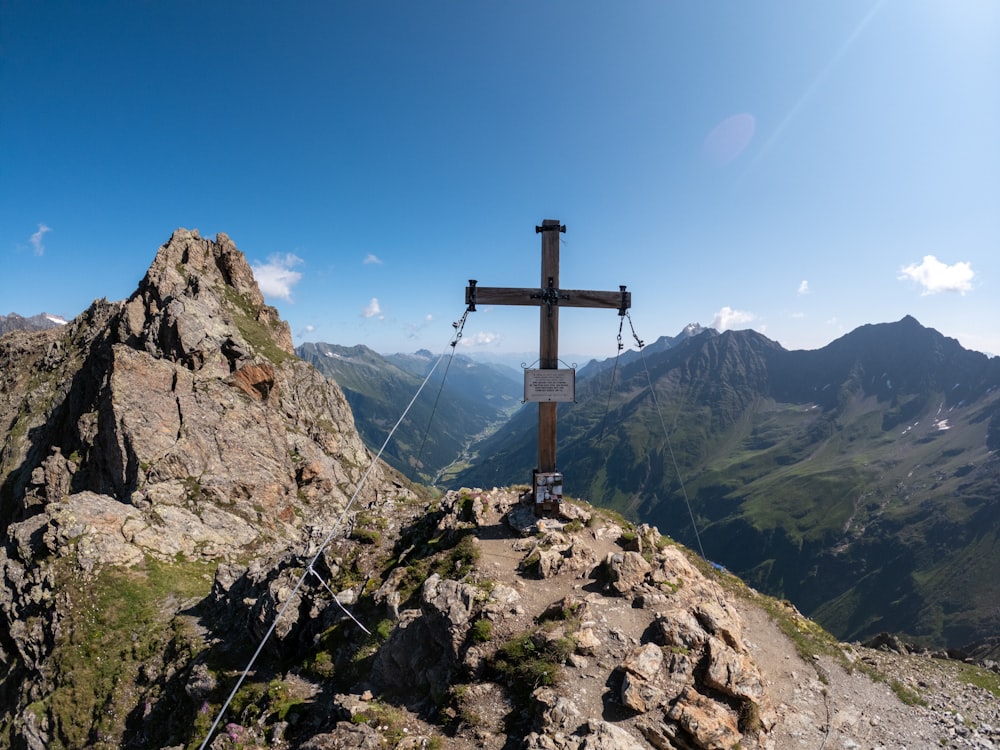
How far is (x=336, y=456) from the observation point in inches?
1900

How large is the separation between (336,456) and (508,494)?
3450 centimetres

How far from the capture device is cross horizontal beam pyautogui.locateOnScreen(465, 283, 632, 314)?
14914 millimetres

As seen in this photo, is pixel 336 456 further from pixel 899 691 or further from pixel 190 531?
pixel 899 691

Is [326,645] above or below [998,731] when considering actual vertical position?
above

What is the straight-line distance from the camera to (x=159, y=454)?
99.7ft

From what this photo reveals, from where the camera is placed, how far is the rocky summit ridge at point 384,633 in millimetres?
9391

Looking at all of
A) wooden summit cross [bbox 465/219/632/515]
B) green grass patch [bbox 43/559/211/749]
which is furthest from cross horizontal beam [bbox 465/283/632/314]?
green grass patch [bbox 43/559/211/749]

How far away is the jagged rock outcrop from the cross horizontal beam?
13176 millimetres

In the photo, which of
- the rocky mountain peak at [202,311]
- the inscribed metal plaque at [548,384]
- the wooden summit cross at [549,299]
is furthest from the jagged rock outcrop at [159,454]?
the wooden summit cross at [549,299]

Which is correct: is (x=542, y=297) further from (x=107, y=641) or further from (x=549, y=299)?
(x=107, y=641)

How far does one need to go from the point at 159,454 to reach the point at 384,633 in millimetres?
26720

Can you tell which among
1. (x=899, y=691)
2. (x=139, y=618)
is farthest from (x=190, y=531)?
(x=899, y=691)

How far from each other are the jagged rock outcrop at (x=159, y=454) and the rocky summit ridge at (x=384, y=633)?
Answer: 0.59ft

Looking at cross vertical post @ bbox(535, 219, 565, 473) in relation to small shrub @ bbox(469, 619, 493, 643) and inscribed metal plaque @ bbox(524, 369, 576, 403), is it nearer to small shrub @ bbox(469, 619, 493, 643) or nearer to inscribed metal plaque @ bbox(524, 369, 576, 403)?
inscribed metal plaque @ bbox(524, 369, 576, 403)
